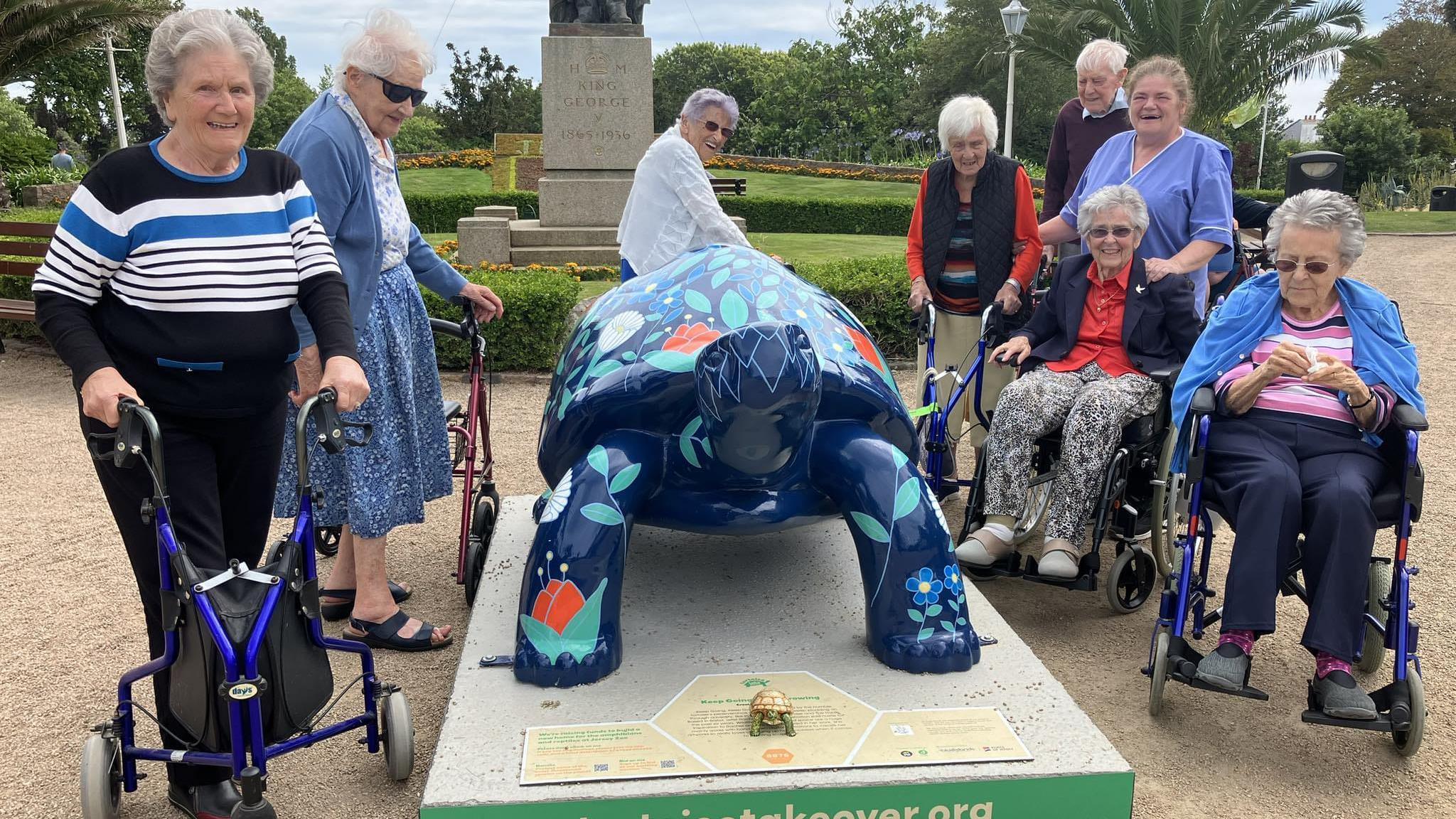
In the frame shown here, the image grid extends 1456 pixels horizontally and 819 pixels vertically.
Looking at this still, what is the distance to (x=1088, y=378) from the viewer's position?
4383 millimetres

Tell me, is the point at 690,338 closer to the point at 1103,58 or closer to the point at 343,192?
the point at 343,192

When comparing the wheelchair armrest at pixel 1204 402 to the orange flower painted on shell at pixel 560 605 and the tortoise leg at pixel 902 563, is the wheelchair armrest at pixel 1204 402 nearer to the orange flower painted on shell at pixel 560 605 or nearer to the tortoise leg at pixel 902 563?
the tortoise leg at pixel 902 563

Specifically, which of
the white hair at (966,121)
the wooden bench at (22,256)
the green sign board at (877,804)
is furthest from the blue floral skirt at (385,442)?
the wooden bench at (22,256)

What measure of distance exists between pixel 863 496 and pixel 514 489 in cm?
328

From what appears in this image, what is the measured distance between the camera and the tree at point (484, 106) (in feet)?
154

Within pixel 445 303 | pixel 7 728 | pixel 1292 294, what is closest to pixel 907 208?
pixel 445 303

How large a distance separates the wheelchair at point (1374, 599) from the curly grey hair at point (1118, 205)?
0.97 metres

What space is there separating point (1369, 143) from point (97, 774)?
31960 millimetres

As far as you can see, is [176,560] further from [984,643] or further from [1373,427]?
[1373,427]

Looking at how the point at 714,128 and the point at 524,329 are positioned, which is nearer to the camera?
the point at 714,128

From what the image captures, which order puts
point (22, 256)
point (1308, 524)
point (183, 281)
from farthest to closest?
point (22, 256), point (1308, 524), point (183, 281)

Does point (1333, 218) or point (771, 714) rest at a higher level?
point (1333, 218)

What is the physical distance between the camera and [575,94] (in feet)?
45.6

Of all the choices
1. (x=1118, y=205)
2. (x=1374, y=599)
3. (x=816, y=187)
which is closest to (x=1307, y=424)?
(x=1374, y=599)
